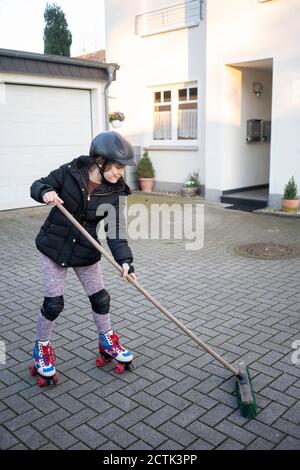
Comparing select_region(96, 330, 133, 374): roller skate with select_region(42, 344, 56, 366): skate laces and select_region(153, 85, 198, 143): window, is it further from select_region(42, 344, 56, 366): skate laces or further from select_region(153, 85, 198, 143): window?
select_region(153, 85, 198, 143): window

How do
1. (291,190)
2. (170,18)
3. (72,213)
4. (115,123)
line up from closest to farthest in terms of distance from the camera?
(72,213)
(291,190)
(170,18)
(115,123)

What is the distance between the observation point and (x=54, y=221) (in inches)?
133

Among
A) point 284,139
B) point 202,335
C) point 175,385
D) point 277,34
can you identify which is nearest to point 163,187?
point 284,139

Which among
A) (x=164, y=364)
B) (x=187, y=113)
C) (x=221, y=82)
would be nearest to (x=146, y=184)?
(x=187, y=113)

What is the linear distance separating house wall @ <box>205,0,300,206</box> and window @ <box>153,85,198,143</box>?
128cm

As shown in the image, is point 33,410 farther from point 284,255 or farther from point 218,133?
point 218,133

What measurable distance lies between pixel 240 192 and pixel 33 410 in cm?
1001

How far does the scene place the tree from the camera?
18938 mm

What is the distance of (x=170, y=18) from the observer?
1289cm

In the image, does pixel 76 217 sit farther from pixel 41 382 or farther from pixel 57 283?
pixel 41 382

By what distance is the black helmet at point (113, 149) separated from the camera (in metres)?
3.13

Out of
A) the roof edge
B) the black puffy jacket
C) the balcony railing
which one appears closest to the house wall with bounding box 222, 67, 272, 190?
the balcony railing

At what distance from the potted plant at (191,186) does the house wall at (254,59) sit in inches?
30.0

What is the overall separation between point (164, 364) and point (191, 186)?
30.4 feet
